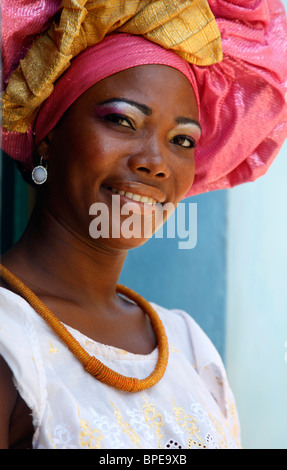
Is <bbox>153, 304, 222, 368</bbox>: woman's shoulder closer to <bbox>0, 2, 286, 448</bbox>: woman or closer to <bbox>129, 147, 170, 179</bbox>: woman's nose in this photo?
<bbox>0, 2, 286, 448</bbox>: woman

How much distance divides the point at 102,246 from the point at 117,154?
320 millimetres

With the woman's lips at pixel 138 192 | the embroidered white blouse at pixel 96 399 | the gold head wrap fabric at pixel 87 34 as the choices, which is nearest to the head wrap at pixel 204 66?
the gold head wrap fabric at pixel 87 34

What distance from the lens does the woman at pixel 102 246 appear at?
1.72 m

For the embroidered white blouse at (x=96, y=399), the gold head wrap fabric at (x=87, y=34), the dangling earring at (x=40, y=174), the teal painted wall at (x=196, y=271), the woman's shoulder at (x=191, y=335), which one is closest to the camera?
the embroidered white blouse at (x=96, y=399)

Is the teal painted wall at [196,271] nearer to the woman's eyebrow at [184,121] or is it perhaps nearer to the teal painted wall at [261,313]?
the teal painted wall at [261,313]

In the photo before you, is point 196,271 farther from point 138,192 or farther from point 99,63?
point 99,63

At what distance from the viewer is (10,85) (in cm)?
199

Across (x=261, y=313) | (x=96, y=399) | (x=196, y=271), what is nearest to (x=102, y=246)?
(x=96, y=399)

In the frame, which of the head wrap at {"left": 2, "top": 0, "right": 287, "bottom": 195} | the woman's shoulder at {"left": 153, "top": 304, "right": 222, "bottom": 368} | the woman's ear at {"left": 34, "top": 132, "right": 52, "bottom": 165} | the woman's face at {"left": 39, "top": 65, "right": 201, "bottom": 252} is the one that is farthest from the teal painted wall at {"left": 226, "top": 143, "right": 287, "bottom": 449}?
the woman's ear at {"left": 34, "top": 132, "right": 52, "bottom": 165}

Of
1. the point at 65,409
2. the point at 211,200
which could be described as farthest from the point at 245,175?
the point at 65,409

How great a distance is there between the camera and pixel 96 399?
5.66ft

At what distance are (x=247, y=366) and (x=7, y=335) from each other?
5.66ft

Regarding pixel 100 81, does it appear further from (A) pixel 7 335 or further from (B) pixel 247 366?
(B) pixel 247 366

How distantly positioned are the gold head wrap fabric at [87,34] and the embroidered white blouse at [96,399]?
0.63 meters
